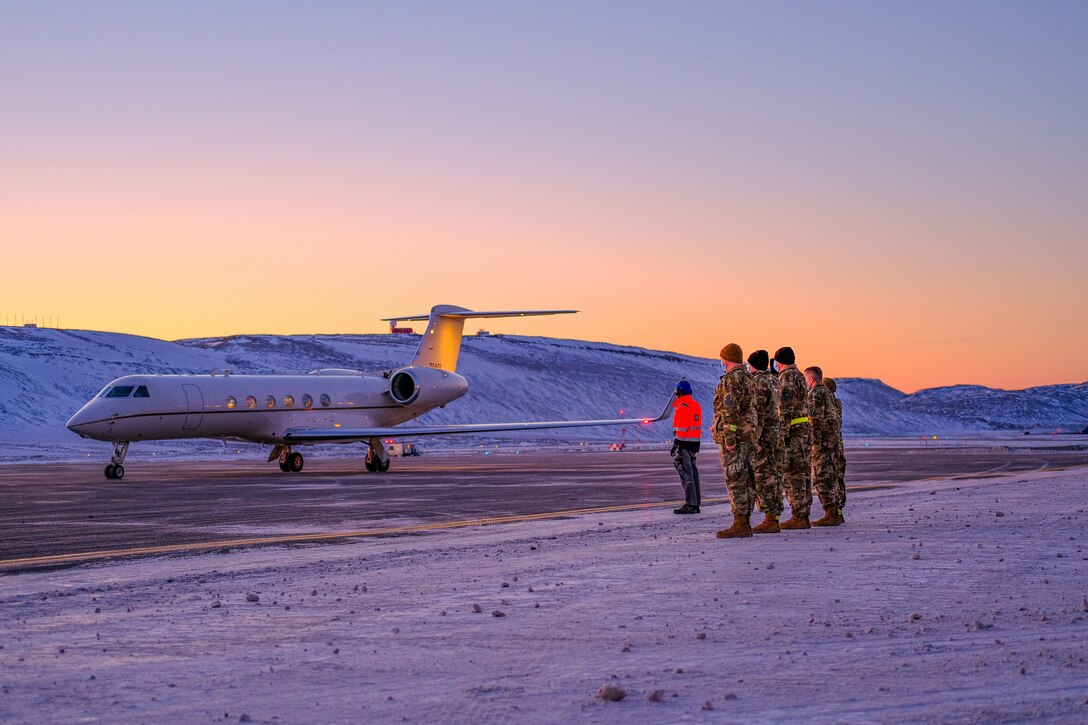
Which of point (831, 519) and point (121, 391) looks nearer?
point (831, 519)

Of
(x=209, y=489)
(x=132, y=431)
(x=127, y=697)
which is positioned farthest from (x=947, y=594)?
(x=132, y=431)

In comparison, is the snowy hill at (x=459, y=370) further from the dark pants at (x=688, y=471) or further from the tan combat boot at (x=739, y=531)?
the tan combat boot at (x=739, y=531)

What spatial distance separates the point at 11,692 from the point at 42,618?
228cm

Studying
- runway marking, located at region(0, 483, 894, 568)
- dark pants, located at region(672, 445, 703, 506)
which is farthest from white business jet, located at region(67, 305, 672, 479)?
dark pants, located at region(672, 445, 703, 506)

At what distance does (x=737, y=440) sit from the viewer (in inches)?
484

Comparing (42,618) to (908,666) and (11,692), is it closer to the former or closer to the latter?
(11,692)

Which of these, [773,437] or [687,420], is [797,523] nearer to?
[773,437]

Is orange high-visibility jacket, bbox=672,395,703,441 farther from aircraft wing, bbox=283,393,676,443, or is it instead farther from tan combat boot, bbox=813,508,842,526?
aircraft wing, bbox=283,393,676,443

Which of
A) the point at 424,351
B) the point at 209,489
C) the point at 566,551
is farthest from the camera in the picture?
the point at 424,351

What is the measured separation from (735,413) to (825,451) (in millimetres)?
2122

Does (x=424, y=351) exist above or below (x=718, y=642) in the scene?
above

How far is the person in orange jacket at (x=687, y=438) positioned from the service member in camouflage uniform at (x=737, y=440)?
2130 mm

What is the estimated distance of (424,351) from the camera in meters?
41.0

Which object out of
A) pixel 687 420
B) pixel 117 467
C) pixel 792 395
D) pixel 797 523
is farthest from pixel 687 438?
pixel 117 467
